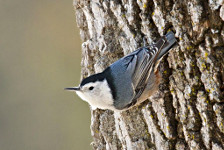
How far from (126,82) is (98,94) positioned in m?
0.23

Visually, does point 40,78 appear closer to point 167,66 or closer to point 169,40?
point 167,66

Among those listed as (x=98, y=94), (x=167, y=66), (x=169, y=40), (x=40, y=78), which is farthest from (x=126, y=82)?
(x=40, y=78)

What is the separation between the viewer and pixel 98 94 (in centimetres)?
301

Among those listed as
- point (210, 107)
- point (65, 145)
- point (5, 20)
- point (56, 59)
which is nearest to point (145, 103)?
point (210, 107)

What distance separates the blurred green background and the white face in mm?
2455

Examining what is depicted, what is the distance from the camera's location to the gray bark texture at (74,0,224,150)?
8.09 ft

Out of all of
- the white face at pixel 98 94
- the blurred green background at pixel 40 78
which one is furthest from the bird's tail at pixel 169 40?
the blurred green background at pixel 40 78

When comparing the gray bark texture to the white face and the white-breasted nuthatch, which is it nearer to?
the white-breasted nuthatch

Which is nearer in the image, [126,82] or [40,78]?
[126,82]

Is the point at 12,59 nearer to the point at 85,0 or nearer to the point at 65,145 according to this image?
the point at 65,145

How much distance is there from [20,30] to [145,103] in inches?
146

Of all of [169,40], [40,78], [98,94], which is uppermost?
[40,78]

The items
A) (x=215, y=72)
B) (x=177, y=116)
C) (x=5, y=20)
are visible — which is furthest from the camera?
(x=5, y=20)

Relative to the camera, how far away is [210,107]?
2.49 meters
